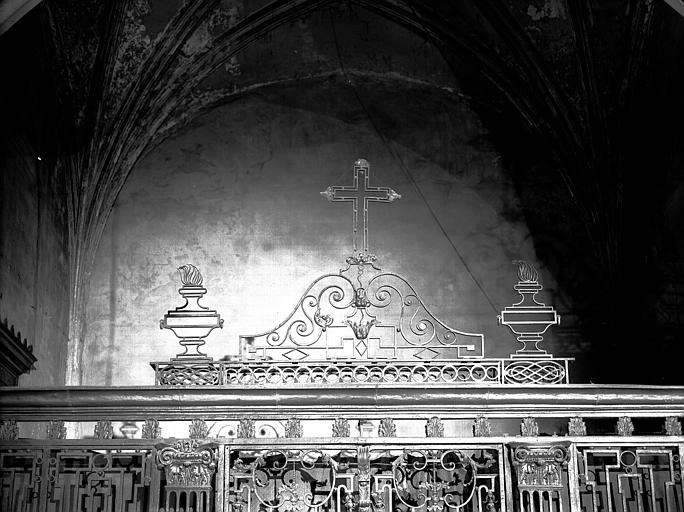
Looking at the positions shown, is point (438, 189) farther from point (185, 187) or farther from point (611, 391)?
point (611, 391)

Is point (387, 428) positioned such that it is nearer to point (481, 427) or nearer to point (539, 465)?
point (481, 427)

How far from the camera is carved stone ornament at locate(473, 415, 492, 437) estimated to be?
7566 millimetres

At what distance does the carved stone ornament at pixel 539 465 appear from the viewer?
7.37 m

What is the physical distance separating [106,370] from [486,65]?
446 cm

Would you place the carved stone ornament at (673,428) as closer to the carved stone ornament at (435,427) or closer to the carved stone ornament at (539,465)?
the carved stone ornament at (539,465)

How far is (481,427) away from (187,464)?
5.80 feet

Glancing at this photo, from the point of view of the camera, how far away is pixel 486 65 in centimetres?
1176

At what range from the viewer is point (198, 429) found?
24.6 feet

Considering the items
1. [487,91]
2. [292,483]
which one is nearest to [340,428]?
[292,483]

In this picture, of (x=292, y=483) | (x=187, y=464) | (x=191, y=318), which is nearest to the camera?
(x=187, y=464)

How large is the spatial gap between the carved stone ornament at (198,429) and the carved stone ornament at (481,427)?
162 cm

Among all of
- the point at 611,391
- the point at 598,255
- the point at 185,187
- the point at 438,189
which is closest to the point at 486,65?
the point at 438,189

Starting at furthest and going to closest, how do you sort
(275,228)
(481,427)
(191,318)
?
1. (275,228)
2. (191,318)
3. (481,427)

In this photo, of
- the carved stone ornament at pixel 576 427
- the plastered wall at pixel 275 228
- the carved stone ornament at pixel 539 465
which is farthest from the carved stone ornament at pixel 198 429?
the plastered wall at pixel 275 228
